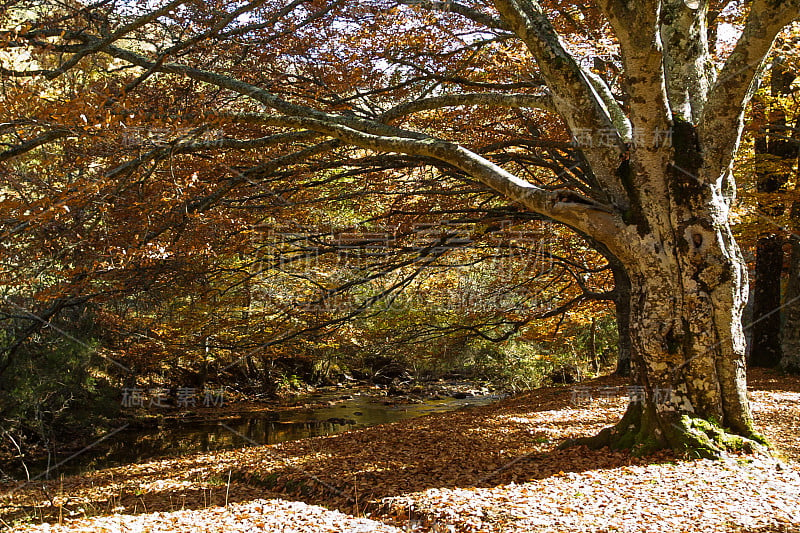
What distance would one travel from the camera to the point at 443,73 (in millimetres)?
7539

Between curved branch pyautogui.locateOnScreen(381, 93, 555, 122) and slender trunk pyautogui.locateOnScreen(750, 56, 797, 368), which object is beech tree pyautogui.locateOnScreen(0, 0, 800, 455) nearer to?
curved branch pyautogui.locateOnScreen(381, 93, 555, 122)

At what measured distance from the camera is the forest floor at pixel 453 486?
3.52 m

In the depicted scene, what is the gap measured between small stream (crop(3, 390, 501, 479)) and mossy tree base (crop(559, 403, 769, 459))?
27.0ft

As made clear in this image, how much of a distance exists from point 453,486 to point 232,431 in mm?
9723

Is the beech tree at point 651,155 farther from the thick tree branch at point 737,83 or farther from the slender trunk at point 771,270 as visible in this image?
the slender trunk at point 771,270

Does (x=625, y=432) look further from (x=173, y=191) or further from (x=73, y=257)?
(x=73, y=257)

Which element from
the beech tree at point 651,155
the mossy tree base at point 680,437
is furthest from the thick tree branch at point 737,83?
the mossy tree base at point 680,437

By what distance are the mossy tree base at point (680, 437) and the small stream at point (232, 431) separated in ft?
27.0

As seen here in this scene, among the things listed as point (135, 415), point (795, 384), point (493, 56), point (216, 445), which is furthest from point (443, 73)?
point (135, 415)

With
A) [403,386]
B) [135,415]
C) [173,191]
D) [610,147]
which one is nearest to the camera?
[610,147]

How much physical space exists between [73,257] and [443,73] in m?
5.14

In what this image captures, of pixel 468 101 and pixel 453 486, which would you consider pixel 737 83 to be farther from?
pixel 453 486

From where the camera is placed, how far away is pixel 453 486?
14.7 feet

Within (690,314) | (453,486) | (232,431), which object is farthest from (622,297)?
(232,431)
